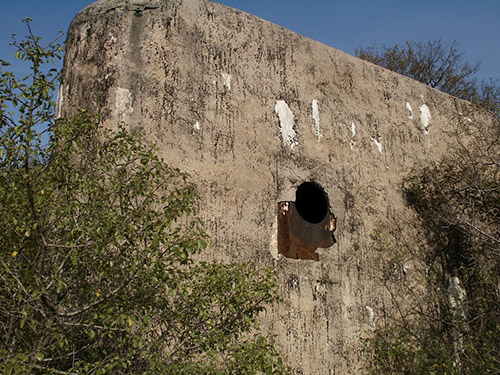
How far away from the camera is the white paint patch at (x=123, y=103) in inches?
158

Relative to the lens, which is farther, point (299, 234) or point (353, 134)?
point (353, 134)

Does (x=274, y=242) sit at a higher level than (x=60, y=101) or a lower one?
lower

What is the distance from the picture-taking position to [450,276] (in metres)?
5.44

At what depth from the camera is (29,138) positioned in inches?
104

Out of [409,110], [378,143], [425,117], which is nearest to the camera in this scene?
[378,143]

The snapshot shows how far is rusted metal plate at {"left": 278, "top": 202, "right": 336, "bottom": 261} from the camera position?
4.38 m

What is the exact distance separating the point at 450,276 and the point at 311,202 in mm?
1660

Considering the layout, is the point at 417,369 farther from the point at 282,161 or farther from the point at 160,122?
the point at 160,122

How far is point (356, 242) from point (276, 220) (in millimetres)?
855

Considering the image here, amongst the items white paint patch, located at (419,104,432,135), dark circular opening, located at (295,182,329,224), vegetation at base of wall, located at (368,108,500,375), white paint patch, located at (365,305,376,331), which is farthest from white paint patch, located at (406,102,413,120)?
white paint patch, located at (365,305,376,331)

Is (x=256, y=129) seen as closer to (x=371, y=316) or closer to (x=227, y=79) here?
(x=227, y=79)

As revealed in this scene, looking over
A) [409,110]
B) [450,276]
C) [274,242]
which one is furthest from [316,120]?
[450,276]

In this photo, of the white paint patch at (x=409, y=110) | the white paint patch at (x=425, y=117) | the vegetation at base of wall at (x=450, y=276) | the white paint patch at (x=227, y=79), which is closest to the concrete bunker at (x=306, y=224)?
the vegetation at base of wall at (x=450, y=276)

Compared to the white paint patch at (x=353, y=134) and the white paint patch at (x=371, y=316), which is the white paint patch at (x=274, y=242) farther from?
the white paint patch at (x=353, y=134)
